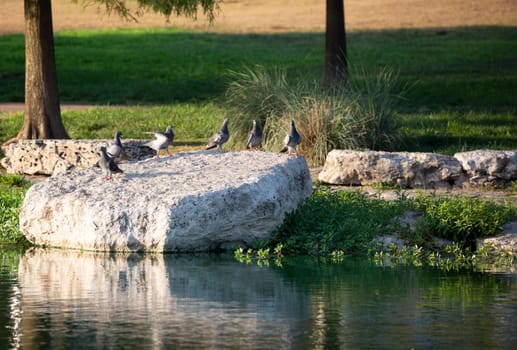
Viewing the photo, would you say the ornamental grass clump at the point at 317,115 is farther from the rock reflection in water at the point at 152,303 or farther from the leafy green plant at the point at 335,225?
the rock reflection in water at the point at 152,303

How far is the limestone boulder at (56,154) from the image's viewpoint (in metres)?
15.4

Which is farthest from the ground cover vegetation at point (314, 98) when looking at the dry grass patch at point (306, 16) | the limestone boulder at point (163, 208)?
the dry grass patch at point (306, 16)

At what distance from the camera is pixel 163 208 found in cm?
1039

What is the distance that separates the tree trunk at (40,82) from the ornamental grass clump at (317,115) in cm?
293

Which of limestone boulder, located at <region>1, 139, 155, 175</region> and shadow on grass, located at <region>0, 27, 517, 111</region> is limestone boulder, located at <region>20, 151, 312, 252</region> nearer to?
limestone boulder, located at <region>1, 139, 155, 175</region>

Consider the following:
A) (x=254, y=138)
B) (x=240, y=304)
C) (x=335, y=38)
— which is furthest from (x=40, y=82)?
(x=240, y=304)

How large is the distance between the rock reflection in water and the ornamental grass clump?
5.89 metres

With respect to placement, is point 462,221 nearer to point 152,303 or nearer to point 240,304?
point 240,304

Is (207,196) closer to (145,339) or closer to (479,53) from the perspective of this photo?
(145,339)

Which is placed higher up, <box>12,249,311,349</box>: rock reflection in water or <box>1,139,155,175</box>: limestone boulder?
<box>1,139,155,175</box>: limestone boulder

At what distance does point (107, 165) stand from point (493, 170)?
5.08 m

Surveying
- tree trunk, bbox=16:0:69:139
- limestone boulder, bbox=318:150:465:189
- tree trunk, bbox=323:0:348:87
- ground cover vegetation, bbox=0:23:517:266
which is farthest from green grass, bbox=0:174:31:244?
tree trunk, bbox=323:0:348:87

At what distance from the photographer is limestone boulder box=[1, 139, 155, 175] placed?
15438 millimetres

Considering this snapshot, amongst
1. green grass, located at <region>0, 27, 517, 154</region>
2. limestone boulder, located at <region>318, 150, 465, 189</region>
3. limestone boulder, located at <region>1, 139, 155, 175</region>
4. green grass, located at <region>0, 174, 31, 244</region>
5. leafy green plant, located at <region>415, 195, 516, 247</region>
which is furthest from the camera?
green grass, located at <region>0, 27, 517, 154</region>
